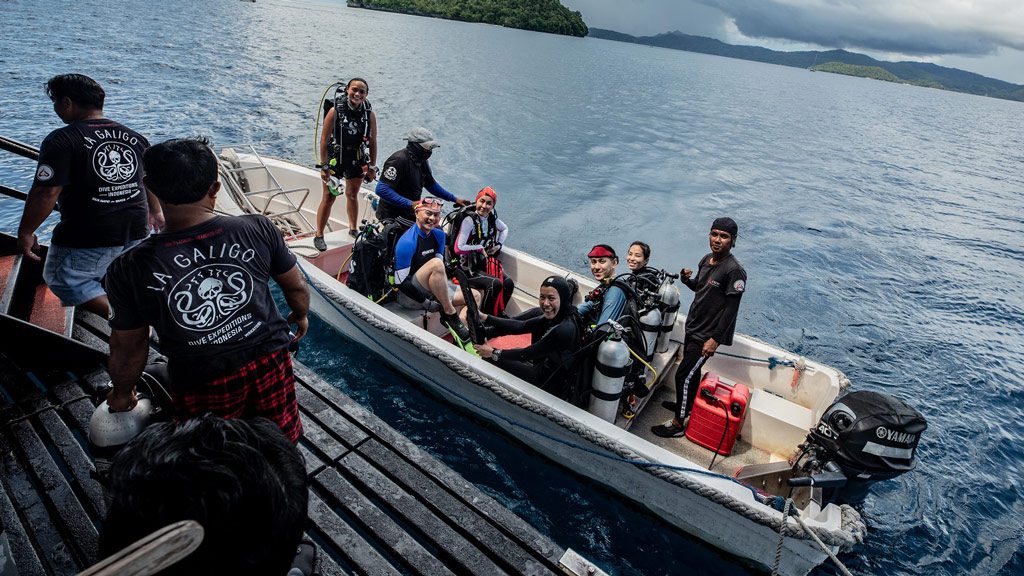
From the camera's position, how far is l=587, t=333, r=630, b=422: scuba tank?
407cm

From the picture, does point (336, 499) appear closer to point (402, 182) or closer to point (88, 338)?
point (88, 338)

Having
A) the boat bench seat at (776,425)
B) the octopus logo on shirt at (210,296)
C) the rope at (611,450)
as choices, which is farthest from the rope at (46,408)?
the boat bench seat at (776,425)

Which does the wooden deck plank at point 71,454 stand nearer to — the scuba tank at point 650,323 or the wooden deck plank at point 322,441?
the wooden deck plank at point 322,441

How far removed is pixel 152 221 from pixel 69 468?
6.53ft

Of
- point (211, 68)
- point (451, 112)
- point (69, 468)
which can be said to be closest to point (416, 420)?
point (69, 468)

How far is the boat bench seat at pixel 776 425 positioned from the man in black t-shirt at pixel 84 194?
5125 mm

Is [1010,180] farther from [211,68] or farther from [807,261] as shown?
[211,68]

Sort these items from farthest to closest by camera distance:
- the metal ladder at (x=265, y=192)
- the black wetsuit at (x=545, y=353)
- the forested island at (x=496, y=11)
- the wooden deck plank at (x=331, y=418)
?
the forested island at (x=496, y=11), the metal ladder at (x=265, y=192), the black wetsuit at (x=545, y=353), the wooden deck plank at (x=331, y=418)

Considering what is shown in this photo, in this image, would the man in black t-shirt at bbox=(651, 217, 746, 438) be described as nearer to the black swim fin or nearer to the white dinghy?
the white dinghy

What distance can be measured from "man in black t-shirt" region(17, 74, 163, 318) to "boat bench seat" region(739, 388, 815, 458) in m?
5.12

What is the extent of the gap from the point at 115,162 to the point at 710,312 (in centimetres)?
451

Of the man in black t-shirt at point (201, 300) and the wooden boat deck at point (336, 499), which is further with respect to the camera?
the wooden boat deck at point (336, 499)

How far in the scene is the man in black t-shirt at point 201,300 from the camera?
2074 mm

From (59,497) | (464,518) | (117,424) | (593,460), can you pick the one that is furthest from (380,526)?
(593,460)
